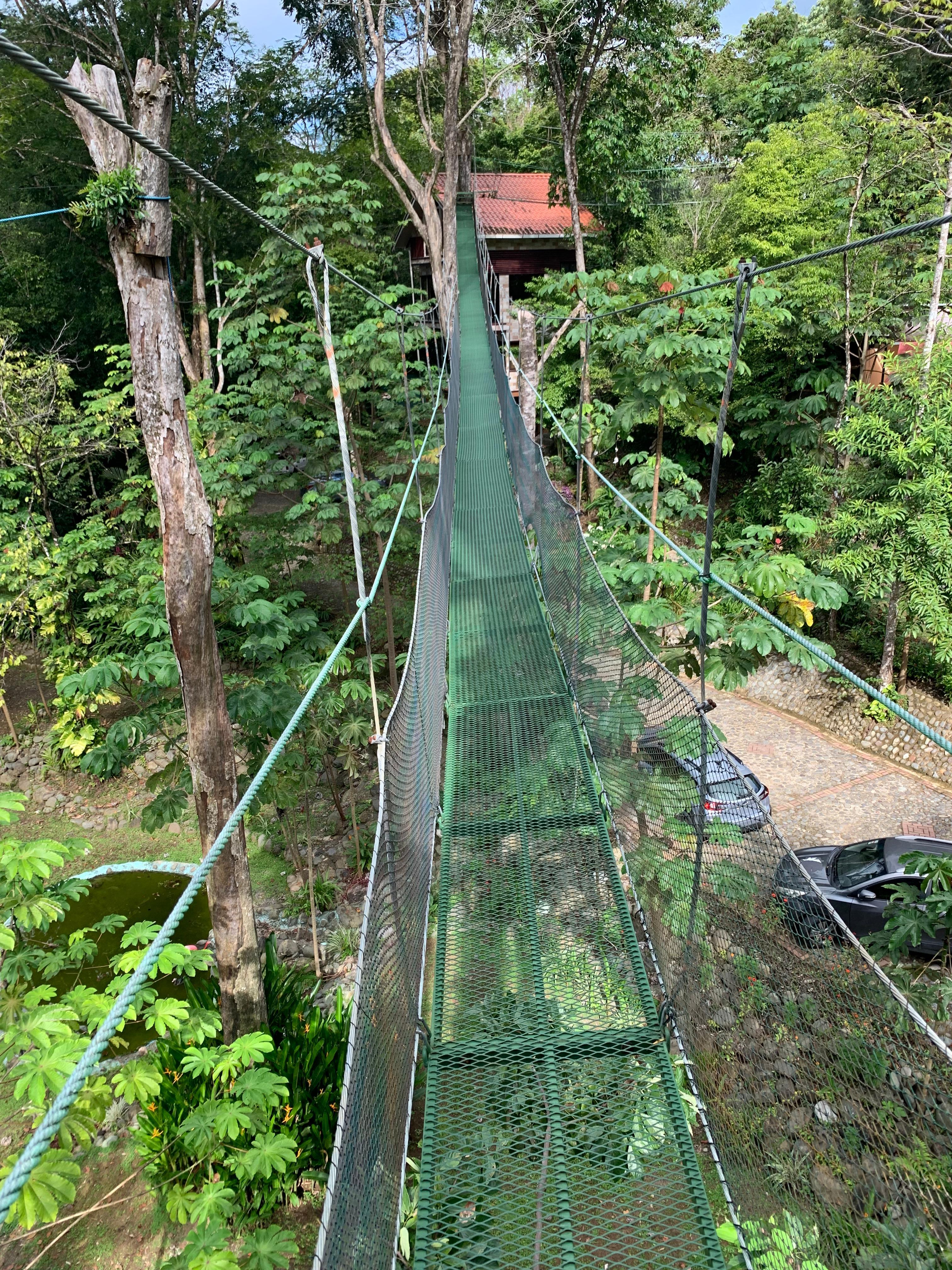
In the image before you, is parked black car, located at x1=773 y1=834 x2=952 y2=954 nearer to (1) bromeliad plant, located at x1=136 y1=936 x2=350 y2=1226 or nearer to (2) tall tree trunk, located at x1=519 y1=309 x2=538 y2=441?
(1) bromeliad plant, located at x1=136 y1=936 x2=350 y2=1226

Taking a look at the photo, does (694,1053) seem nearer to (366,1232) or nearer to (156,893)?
(366,1232)

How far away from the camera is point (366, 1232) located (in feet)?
3.87

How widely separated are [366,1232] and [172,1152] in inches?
73.3

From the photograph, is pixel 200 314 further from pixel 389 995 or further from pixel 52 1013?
pixel 389 995

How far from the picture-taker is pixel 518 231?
11.4 meters

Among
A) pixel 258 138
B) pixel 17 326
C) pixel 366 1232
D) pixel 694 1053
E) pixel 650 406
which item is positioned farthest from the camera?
pixel 258 138

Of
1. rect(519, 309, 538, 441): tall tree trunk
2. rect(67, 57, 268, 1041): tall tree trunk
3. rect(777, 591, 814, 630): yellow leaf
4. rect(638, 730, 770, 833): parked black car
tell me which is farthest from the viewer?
rect(519, 309, 538, 441): tall tree trunk

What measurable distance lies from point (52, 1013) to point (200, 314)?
8977mm

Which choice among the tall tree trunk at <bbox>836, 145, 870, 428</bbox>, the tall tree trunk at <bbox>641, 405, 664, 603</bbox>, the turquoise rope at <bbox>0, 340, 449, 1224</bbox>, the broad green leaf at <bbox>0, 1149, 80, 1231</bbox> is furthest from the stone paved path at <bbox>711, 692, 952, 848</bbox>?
the turquoise rope at <bbox>0, 340, 449, 1224</bbox>

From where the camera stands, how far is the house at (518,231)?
11297mm

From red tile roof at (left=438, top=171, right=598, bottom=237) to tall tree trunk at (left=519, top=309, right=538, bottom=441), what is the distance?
4517mm

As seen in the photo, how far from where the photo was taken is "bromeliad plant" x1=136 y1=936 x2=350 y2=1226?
209cm

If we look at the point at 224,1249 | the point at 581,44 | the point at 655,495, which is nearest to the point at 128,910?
the point at 224,1249

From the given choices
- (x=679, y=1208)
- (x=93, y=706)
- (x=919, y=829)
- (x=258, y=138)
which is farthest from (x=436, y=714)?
(x=258, y=138)
